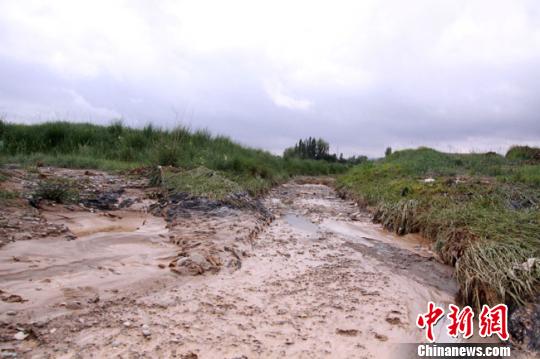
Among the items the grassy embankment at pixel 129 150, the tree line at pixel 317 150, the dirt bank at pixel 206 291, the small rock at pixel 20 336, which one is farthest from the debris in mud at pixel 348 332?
the tree line at pixel 317 150

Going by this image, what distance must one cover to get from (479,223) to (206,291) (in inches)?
129

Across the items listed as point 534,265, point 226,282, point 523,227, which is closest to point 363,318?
point 226,282

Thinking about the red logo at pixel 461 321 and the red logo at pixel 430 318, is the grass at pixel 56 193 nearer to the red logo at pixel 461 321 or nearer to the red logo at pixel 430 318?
the red logo at pixel 430 318

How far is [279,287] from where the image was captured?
2.83 meters

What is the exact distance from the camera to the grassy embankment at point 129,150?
7598 millimetres

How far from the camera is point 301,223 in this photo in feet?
18.4

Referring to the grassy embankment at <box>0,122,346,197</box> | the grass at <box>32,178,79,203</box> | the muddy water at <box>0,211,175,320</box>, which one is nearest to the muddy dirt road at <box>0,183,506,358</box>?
the muddy water at <box>0,211,175,320</box>

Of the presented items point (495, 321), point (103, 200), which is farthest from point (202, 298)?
point (103, 200)

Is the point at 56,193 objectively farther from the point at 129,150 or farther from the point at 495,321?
the point at 129,150

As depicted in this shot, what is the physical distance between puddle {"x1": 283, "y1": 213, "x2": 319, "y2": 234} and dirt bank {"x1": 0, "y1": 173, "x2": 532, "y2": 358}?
2.13 feet

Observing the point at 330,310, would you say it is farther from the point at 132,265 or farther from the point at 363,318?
the point at 132,265

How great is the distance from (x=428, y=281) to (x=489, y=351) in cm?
112

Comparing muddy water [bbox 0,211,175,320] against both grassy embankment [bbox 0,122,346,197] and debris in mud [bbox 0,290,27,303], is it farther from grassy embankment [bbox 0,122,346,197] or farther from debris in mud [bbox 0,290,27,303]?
grassy embankment [bbox 0,122,346,197]

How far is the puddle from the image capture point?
202 inches
